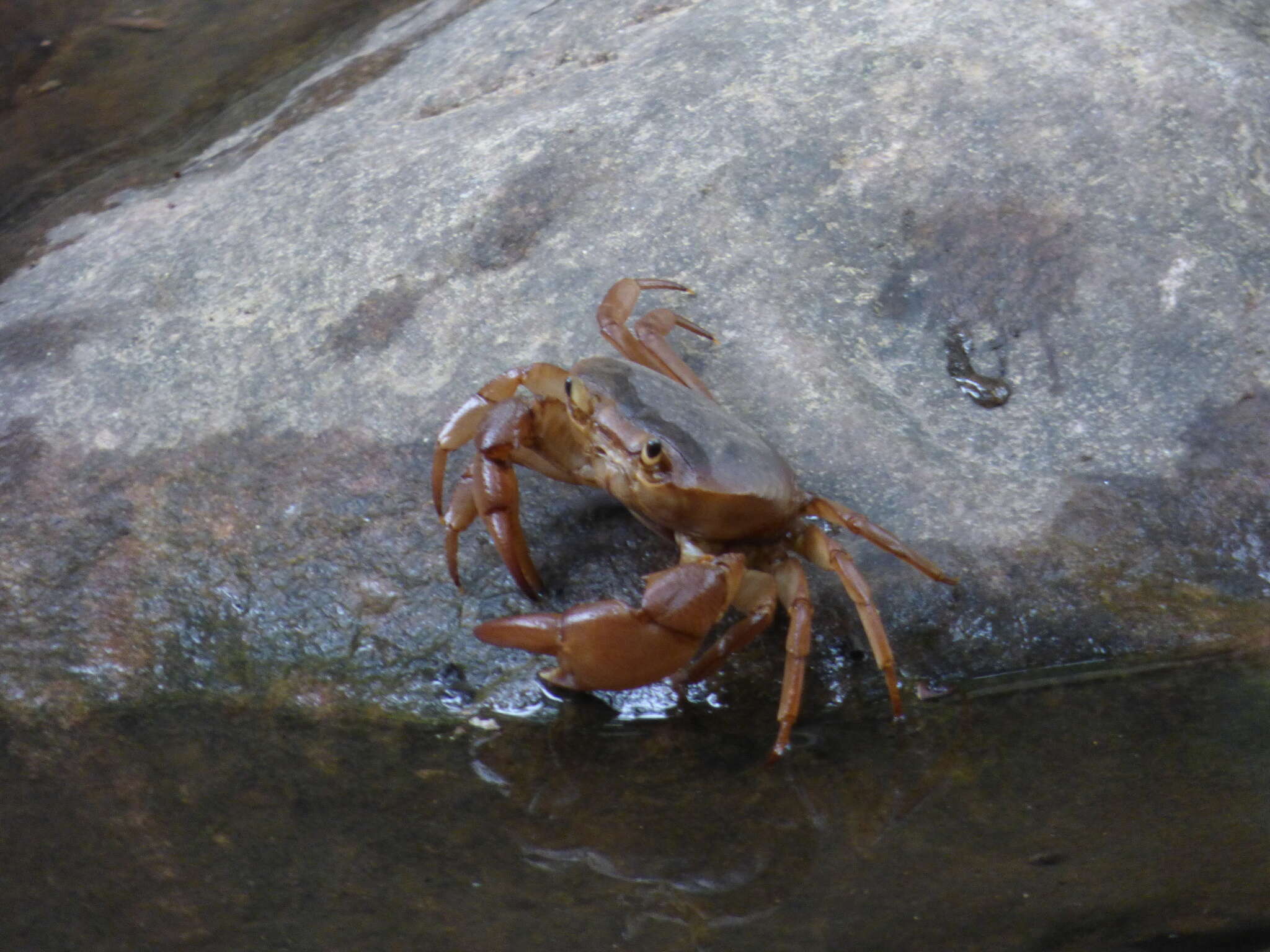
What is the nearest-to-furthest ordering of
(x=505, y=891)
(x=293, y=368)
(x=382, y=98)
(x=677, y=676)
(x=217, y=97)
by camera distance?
(x=505, y=891)
(x=677, y=676)
(x=293, y=368)
(x=382, y=98)
(x=217, y=97)

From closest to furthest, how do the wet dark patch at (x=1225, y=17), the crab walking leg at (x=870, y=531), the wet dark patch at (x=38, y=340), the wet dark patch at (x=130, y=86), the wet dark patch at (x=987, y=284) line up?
the crab walking leg at (x=870, y=531) < the wet dark patch at (x=987, y=284) < the wet dark patch at (x=38, y=340) < the wet dark patch at (x=1225, y=17) < the wet dark patch at (x=130, y=86)

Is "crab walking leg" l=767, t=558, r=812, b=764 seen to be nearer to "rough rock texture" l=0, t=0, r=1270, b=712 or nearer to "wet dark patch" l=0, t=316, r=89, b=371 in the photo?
"rough rock texture" l=0, t=0, r=1270, b=712

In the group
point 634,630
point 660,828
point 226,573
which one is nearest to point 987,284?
point 634,630

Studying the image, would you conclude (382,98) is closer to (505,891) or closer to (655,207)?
(655,207)

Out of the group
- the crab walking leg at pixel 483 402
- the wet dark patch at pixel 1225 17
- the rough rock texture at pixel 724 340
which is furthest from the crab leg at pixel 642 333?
the wet dark patch at pixel 1225 17

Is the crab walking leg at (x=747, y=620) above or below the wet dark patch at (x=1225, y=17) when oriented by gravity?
below

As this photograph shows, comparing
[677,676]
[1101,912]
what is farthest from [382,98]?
[1101,912]

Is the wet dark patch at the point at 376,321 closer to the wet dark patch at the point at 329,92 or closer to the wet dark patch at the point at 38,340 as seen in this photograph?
the wet dark patch at the point at 38,340
